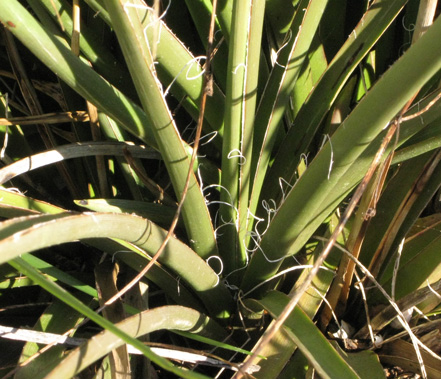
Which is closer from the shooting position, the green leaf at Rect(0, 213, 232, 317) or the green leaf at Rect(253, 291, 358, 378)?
the green leaf at Rect(0, 213, 232, 317)

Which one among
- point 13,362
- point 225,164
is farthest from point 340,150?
point 13,362

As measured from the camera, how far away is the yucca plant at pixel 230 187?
50cm

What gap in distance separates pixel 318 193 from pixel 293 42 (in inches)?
9.5

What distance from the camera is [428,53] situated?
355 mm

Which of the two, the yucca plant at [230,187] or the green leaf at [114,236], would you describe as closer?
the green leaf at [114,236]

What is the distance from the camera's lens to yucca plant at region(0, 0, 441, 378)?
0.50 m

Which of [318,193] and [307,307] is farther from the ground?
[318,193]

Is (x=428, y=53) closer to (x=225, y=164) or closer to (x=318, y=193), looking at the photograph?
(x=318, y=193)

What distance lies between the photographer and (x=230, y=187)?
636 millimetres

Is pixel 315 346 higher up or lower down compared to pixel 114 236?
lower down

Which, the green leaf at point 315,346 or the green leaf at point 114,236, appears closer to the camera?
the green leaf at point 114,236

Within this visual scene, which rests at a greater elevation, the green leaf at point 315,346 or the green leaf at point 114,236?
the green leaf at point 114,236

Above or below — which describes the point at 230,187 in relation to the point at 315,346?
above

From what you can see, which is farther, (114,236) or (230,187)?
(230,187)
